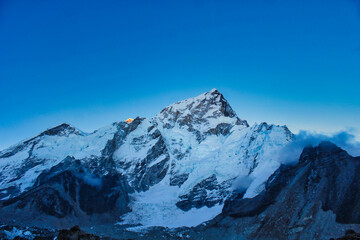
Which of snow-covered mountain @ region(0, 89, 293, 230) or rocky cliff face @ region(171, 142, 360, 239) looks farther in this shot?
snow-covered mountain @ region(0, 89, 293, 230)

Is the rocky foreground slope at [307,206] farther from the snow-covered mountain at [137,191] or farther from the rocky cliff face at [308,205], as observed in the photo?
the snow-covered mountain at [137,191]

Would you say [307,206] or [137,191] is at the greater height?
[137,191]

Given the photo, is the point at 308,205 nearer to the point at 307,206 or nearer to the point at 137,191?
the point at 307,206

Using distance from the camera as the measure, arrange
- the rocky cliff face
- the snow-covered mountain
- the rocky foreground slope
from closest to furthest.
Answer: the rocky foreground slope < the rocky cliff face < the snow-covered mountain

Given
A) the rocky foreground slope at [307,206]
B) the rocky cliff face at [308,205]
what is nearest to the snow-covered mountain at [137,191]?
the rocky cliff face at [308,205]

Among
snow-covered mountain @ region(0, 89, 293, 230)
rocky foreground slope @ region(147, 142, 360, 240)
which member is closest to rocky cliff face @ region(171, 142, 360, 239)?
rocky foreground slope @ region(147, 142, 360, 240)

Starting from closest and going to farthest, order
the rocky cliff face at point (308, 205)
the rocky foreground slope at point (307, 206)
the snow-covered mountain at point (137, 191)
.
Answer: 1. the rocky foreground slope at point (307, 206)
2. the rocky cliff face at point (308, 205)
3. the snow-covered mountain at point (137, 191)

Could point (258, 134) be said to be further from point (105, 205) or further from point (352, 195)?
point (352, 195)

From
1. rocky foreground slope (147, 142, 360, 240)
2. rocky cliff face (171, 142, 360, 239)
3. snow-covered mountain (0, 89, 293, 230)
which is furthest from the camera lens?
snow-covered mountain (0, 89, 293, 230)

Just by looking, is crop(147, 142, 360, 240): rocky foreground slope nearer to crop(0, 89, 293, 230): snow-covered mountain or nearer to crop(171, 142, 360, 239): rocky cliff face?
crop(171, 142, 360, 239): rocky cliff face

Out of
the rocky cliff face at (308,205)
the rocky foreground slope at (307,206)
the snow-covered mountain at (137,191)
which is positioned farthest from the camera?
the snow-covered mountain at (137,191)

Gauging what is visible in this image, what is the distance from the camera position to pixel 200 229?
413ft

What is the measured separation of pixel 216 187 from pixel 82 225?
240ft

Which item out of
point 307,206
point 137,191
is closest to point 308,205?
point 307,206
